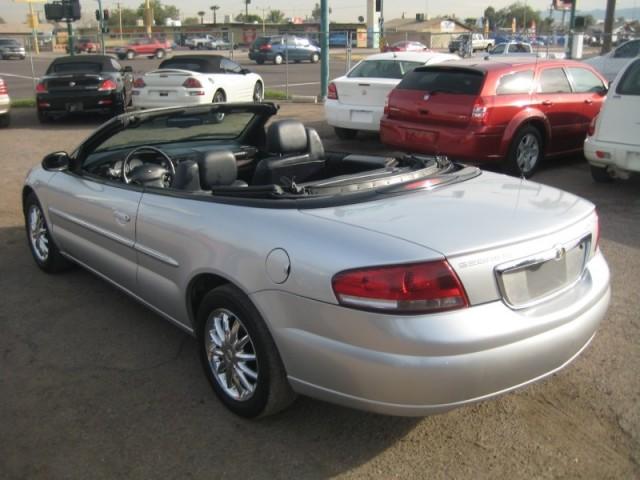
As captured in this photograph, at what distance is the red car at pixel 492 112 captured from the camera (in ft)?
26.7

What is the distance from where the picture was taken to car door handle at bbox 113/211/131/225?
12.8ft

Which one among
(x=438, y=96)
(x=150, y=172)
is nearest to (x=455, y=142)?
(x=438, y=96)

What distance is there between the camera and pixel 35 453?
3010 mm

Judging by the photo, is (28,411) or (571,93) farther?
(571,93)

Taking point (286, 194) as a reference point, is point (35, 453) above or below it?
below

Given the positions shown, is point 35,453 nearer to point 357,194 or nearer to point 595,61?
point 357,194

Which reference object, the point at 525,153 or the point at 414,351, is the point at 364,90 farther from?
the point at 414,351

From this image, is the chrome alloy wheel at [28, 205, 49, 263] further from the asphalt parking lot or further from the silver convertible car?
the silver convertible car

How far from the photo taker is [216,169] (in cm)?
396

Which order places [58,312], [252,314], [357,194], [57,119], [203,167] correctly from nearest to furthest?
[252,314] < [357,194] < [203,167] < [58,312] < [57,119]

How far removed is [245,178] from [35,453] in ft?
7.77

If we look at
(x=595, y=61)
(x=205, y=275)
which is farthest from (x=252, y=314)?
(x=595, y=61)

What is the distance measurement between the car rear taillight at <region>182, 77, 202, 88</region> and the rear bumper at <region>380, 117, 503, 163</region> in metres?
6.84

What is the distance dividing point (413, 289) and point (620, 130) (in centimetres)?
583
